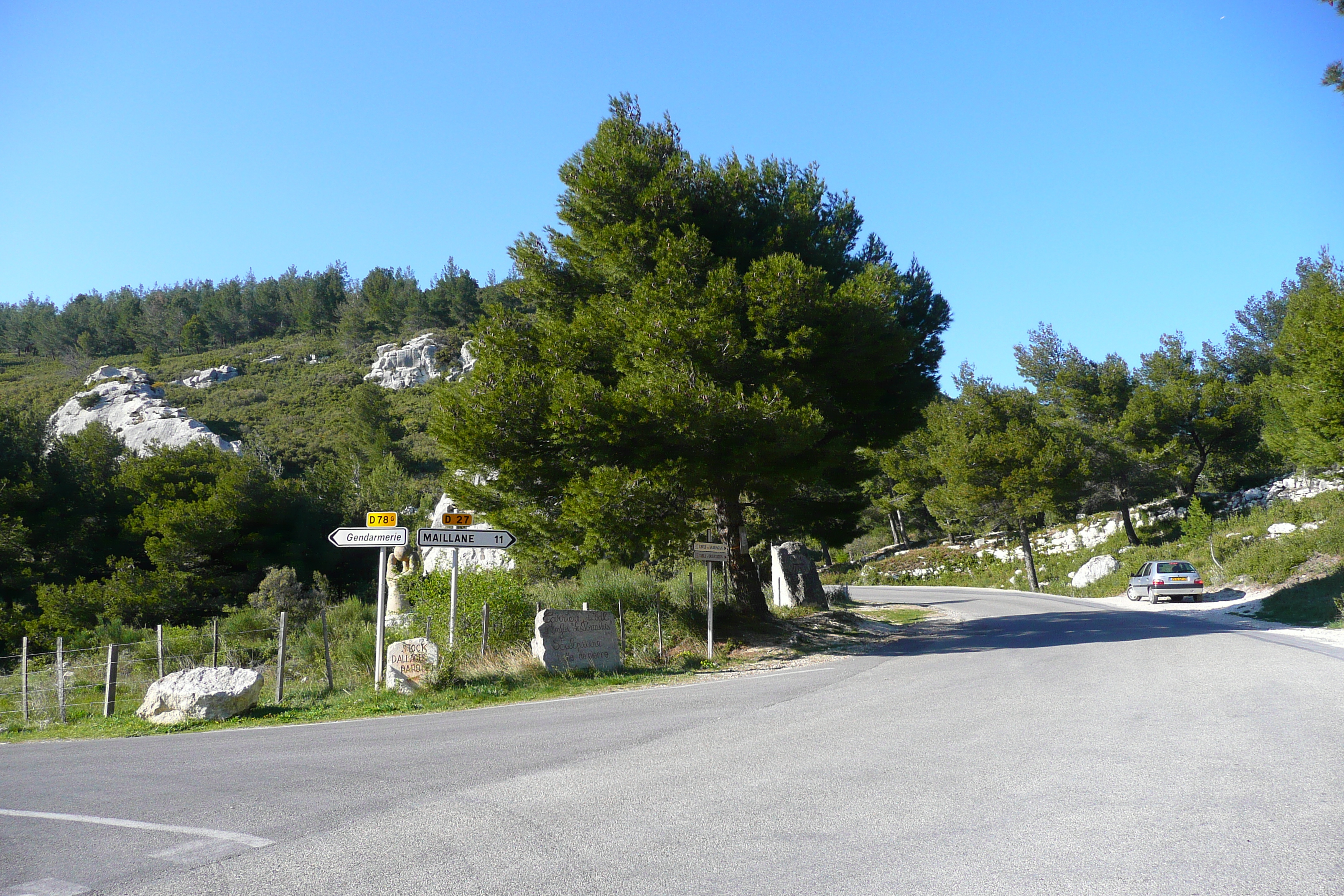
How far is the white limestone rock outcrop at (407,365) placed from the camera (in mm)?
87375

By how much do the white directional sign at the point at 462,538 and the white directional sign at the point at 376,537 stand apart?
45 cm

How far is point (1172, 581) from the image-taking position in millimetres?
26469

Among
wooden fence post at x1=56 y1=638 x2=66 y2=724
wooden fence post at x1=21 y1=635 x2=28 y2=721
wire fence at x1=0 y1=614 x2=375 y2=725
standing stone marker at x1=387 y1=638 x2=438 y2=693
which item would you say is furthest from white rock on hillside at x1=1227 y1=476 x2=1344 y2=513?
wooden fence post at x1=21 y1=635 x2=28 y2=721

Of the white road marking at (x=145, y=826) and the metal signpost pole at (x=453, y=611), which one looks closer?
the white road marking at (x=145, y=826)

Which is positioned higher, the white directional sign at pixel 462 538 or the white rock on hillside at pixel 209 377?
the white rock on hillside at pixel 209 377

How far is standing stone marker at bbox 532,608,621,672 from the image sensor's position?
44.9 ft

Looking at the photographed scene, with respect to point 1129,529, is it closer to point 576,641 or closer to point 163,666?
point 576,641

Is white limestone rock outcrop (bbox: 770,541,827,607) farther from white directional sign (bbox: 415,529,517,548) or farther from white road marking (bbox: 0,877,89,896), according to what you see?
white road marking (bbox: 0,877,89,896)

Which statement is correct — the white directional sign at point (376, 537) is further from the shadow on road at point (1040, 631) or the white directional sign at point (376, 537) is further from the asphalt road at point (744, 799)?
the shadow on road at point (1040, 631)

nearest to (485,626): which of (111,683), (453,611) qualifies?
(453,611)

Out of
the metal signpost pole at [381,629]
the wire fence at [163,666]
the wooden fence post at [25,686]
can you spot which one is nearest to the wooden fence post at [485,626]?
the metal signpost pole at [381,629]

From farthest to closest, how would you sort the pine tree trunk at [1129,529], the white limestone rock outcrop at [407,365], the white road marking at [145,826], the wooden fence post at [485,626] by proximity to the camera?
the white limestone rock outcrop at [407,365] → the pine tree trunk at [1129,529] → the wooden fence post at [485,626] → the white road marking at [145,826]

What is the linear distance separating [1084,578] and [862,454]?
73.2 feet

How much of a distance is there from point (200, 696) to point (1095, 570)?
122 ft
